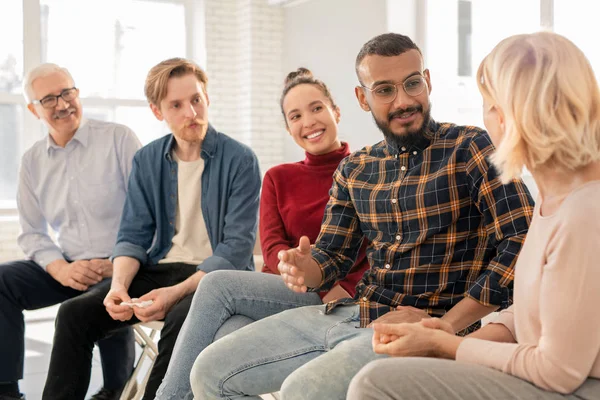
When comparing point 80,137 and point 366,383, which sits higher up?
point 80,137

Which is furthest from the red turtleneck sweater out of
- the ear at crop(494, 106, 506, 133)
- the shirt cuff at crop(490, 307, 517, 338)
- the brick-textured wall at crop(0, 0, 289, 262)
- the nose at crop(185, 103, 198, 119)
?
the brick-textured wall at crop(0, 0, 289, 262)

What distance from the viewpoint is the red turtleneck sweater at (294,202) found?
2764 mm

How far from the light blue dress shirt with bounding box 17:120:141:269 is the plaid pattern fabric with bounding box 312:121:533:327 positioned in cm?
161

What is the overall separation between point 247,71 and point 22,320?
6.34 meters

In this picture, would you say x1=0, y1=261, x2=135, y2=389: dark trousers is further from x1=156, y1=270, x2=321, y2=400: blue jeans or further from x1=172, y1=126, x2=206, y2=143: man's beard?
x1=156, y1=270, x2=321, y2=400: blue jeans

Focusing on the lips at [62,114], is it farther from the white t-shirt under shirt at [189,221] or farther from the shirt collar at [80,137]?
the white t-shirt under shirt at [189,221]

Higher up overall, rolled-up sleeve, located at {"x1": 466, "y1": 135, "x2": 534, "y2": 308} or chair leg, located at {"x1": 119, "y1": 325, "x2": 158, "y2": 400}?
rolled-up sleeve, located at {"x1": 466, "y1": 135, "x2": 534, "y2": 308}

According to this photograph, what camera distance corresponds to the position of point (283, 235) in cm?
282

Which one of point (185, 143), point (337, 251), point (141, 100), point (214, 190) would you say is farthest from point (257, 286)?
point (141, 100)

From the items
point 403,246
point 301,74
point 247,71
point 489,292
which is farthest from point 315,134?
point 247,71

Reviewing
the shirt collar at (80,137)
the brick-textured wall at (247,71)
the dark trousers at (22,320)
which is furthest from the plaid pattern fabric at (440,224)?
the brick-textured wall at (247,71)

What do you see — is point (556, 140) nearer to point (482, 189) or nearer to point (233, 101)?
point (482, 189)

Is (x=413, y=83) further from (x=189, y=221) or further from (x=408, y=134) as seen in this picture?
(x=189, y=221)

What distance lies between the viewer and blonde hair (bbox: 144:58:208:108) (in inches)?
120
